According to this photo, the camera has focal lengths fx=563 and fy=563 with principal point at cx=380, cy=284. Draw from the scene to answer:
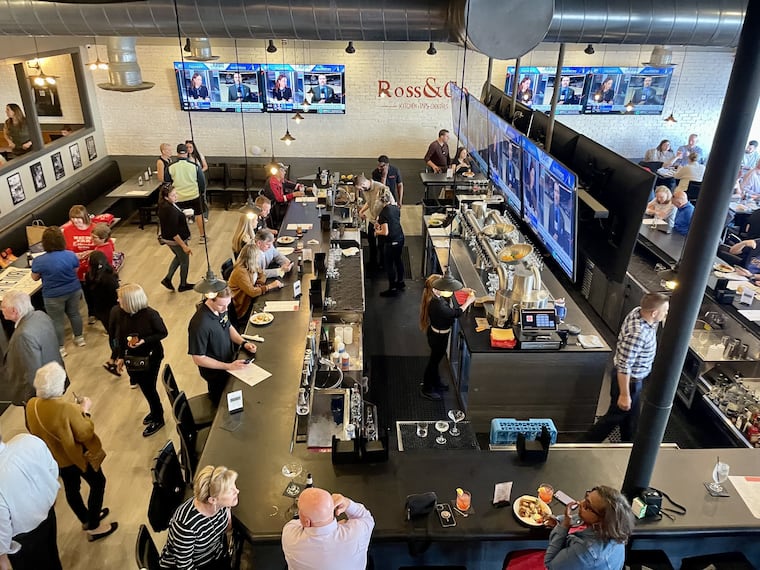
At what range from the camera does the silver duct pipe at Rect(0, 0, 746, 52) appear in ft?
17.2

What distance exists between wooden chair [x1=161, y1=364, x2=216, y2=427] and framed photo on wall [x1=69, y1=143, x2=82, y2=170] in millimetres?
7624

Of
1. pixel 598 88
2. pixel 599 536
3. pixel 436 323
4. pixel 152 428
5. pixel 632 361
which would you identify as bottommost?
pixel 152 428

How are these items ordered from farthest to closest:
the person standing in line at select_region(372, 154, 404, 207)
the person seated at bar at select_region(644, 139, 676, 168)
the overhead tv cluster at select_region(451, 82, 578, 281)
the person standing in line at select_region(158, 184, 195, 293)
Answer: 1. the person seated at bar at select_region(644, 139, 676, 168)
2. the person standing in line at select_region(372, 154, 404, 207)
3. the person standing in line at select_region(158, 184, 195, 293)
4. the overhead tv cluster at select_region(451, 82, 578, 281)

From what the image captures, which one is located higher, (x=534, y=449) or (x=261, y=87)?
(x=261, y=87)

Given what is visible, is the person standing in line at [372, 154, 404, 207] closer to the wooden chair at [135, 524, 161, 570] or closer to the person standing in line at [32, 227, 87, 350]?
the person standing in line at [32, 227, 87, 350]

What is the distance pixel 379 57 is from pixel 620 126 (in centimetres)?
539

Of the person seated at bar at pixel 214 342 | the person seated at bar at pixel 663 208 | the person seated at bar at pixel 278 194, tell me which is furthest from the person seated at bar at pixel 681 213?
the person seated at bar at pixel 214 342

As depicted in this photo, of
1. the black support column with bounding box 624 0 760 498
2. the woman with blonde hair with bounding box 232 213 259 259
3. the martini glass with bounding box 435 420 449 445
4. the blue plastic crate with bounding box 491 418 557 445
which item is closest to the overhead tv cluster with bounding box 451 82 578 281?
the blue plastic crate with bounding box 491 418 557 445

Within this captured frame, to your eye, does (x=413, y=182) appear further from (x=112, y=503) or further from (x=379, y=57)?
(x=112, y=503)

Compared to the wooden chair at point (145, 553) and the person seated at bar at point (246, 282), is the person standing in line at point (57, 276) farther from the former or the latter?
the wooden chair at point (145, 553)

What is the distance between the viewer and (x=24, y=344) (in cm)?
458

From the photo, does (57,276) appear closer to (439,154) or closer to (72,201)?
(72,201)

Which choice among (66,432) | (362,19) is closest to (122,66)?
(362,19)

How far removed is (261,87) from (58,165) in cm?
407
